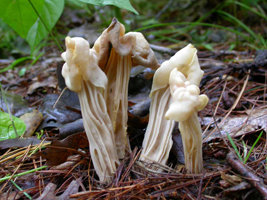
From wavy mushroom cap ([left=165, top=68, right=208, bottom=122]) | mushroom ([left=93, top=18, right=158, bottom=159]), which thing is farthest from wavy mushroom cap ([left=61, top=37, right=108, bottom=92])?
wavy mushroom cap ([left=165, top=68, right=208, bottom=122])

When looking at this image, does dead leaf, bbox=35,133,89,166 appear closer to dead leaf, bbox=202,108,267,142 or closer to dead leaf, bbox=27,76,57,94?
dead leaf, bbox=202,108,267,142

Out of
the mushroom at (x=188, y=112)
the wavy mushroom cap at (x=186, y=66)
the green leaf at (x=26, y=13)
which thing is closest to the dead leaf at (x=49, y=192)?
the mushroom at (x=188, y=112)

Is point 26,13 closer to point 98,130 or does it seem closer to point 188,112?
point 98,130

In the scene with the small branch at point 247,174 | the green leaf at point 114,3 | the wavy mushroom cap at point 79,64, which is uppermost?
the green leaf at point 114,3

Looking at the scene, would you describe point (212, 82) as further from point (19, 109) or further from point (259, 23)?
point (259, 23)

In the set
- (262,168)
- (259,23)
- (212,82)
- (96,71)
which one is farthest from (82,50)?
(259,23)

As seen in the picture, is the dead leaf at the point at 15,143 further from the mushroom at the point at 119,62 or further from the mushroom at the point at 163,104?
the mushroom at the point at 163,104

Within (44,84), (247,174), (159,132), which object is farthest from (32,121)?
(247,174)
